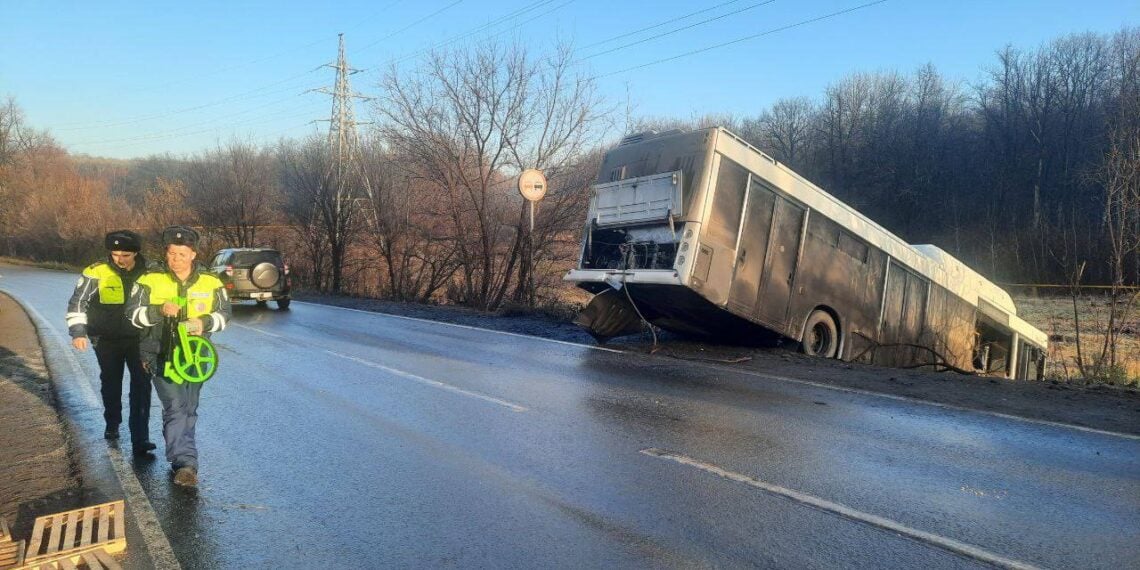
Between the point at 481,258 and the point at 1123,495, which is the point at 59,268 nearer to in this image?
the point at 481,258

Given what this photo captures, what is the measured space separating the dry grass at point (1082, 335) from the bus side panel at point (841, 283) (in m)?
2.77

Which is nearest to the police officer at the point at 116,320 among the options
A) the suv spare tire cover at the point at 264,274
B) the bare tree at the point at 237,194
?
the suv spare tire cover at the point at 264,274

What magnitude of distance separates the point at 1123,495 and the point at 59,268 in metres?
60.4

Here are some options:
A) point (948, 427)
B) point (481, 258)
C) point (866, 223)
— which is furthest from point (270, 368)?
point (481, 258)

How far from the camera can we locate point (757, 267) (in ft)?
35.1

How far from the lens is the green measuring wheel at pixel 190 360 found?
512 centimetres

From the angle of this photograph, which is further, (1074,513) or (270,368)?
(270,368)

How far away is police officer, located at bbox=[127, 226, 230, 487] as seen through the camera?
5.12 m

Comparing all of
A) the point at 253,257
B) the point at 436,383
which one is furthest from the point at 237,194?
the point at 436,383

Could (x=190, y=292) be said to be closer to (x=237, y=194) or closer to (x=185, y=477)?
(x=185, y=477)

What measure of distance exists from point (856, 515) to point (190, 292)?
446cm

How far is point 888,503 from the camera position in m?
4.79

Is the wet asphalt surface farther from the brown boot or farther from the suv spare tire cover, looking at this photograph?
the suv spare tire cover

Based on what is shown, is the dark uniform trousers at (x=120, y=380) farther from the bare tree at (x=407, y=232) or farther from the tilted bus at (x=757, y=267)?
the bare tree at (x=407, y=232)
